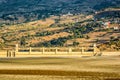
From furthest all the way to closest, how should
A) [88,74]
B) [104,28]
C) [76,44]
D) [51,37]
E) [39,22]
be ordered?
[39,22], [104,28], [51,37], [76,44], [88,74]

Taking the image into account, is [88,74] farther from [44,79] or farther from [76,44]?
[76,44]

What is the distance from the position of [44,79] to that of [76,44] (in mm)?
89726

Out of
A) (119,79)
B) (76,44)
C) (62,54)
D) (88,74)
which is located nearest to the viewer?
(119,79)

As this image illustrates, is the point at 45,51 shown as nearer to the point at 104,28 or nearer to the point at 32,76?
the point at 32,76

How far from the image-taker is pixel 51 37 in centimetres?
14375

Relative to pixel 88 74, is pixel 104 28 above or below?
below

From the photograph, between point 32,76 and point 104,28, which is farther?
point 104,28

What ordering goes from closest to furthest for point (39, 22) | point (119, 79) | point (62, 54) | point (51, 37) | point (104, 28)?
point (119, 79) → point (62, 54) → point (51, 37) → point (104, 28) → point (39, 22)

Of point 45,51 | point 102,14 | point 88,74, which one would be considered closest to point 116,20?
point 102,14

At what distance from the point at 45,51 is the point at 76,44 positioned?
52.7m

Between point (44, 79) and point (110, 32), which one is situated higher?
point (44, 79)

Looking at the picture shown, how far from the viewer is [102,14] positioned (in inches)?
7800

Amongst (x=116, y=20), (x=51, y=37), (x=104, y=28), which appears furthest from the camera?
(x=116, y=20)

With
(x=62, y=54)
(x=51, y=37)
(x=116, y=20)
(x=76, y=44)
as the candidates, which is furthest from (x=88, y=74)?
(x=116, y=20)
